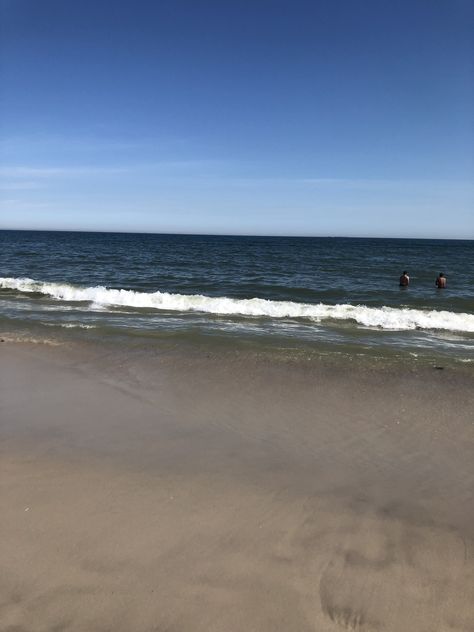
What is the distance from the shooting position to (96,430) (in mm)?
5715

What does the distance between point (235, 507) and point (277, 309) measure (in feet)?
38.0

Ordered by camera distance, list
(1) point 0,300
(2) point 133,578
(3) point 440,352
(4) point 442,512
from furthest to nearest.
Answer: (1) point 0,300 → (3) point 440,352 → (4) point 442,512 → (2) point 133,578

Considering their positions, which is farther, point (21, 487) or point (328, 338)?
point (328, 338)

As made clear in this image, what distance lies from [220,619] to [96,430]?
10.8ft

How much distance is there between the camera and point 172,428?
5.89 meters

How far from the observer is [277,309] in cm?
1546

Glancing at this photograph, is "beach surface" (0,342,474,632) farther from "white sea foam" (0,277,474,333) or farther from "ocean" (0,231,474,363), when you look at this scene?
"white sea foam" (0,277,474,333)

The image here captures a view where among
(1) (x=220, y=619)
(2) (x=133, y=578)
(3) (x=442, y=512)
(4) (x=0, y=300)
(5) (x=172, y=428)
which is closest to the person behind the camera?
(1) (x=220, y=619)

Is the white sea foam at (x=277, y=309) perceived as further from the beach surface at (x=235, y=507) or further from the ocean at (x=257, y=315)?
the beach surface at (x=235, y=507)

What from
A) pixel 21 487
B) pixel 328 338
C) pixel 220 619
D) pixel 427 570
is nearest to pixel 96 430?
pixel 21 487

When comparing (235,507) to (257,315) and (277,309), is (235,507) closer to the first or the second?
(257,315)

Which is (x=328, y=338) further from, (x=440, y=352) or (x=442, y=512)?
(x=442, y=512)

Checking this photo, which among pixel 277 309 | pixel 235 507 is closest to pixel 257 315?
pixel 277 309

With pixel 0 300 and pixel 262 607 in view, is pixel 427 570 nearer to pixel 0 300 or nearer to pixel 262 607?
pixel 262 607
